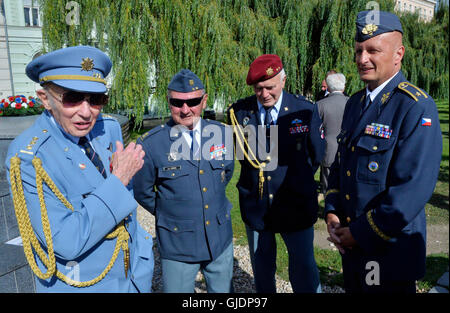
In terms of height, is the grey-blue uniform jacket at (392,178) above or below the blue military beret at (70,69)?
below

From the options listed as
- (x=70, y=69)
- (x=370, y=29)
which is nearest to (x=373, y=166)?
(x=370, y=29)

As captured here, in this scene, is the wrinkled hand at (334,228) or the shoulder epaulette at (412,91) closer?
the shoulder epaulette at (412,91)

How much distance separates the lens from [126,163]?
1.85 meters

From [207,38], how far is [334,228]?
9.54 m

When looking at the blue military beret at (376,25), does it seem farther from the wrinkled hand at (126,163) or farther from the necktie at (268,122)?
the wrinkled hand at (126,163)

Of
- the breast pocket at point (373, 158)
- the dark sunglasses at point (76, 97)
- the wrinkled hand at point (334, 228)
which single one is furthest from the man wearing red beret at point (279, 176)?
the dark sunglasses at point (76, 97)

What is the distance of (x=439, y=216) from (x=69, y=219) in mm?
6201

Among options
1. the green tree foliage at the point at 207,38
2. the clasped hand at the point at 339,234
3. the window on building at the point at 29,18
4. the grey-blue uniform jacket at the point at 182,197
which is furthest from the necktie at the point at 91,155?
the window on building at the point at 29,18

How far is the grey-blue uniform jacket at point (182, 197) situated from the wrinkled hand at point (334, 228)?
87 cm

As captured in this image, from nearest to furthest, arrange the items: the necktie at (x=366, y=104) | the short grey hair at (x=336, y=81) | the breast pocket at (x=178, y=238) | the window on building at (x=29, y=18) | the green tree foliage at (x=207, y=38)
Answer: the necktie at (x=366, y=104) < the breast pocket at (x=178, y=238) < the short grey hair at (x=336, y=81) < the green tree foliage at (x=207, y=38) < the window on building at (x=29, y=18)

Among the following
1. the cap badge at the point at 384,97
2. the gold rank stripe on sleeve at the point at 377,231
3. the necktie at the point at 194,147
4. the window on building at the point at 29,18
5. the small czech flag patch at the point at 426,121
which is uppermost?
the window on building at the point at 29,18

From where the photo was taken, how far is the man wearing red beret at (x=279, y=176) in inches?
119

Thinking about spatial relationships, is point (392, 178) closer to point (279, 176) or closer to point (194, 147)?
point (279, 176)

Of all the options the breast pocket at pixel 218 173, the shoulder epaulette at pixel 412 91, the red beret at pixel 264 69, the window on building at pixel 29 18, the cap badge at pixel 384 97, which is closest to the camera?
A: the shoulder epaulette at pixel 412 91
